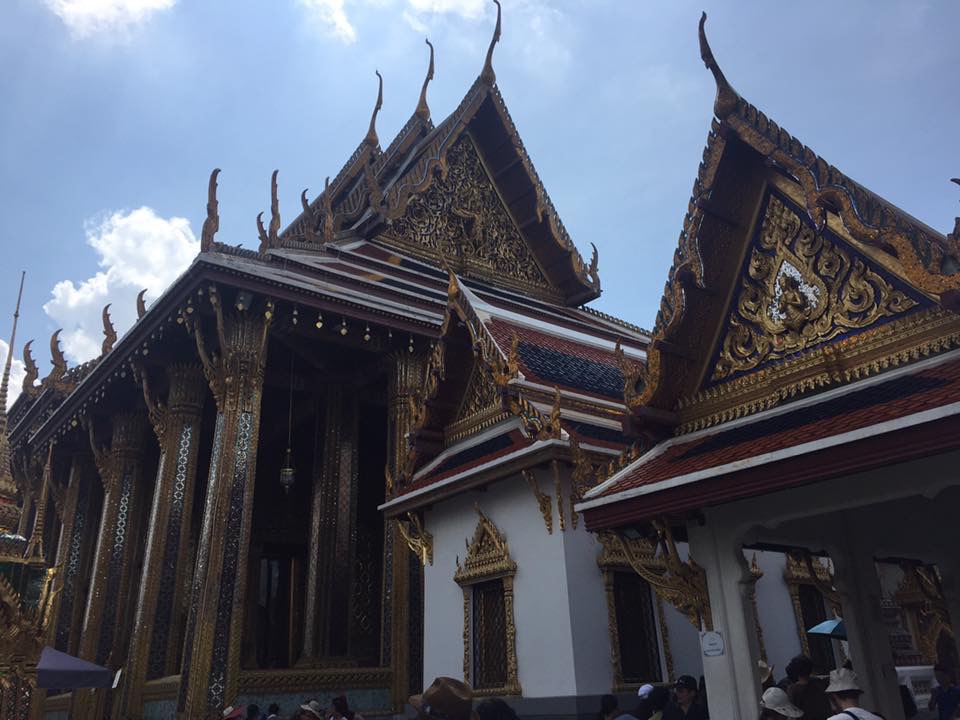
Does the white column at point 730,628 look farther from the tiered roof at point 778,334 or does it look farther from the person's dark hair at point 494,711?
the person's dark hair at point 494,711

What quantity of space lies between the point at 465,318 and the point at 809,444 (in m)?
4.67

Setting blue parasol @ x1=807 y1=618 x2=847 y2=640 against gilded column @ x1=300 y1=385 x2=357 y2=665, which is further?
gilded column @ x1=300 y1=385 x2=357 y2=665

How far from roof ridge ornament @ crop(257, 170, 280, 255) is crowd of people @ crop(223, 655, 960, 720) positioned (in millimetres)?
6952

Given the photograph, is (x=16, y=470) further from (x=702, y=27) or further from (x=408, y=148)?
(x=702, y=27)

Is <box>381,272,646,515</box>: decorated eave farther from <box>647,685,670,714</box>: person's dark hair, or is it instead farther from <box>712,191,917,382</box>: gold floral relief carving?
<box>647,685,670,714</box>: person's dark hair

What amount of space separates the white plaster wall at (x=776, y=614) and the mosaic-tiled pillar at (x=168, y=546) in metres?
7.46

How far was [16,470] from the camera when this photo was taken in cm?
2002

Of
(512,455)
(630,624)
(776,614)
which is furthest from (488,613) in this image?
(776,614)

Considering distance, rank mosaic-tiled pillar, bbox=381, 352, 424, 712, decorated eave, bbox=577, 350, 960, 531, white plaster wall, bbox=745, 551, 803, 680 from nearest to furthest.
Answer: decorated eave, bbox=577, 350, 960, 531
white plaster wall, bbox=745, 551, 803, 680
mosaic-tiled pillar, bbox=381, 352, 424, 712

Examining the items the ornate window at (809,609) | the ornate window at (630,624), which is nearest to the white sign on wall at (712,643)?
the ornate window at (630,624)

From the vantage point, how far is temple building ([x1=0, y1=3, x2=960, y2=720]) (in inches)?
169

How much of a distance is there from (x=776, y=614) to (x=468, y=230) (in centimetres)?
1030

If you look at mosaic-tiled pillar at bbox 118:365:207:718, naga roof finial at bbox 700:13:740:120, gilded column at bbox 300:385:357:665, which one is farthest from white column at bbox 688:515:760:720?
mosaic-tiled pillar at bbox 118:365:207:718

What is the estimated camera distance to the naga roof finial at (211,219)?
1048 centimetres
